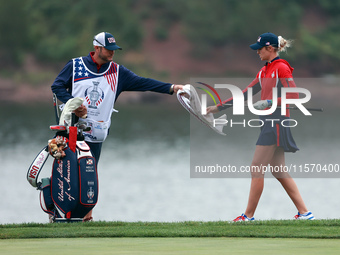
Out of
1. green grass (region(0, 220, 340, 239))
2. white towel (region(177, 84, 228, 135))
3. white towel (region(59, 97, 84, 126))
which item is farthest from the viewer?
white towel (region(177, 84, 228, 135))

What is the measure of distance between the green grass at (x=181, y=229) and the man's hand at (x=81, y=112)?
98 centimetres

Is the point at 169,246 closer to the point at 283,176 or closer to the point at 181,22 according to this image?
the point at 283,176

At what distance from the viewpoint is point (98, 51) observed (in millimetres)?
7586

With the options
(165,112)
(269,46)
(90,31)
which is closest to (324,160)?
(269,46)

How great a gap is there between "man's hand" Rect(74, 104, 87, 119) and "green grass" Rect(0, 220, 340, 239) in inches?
38.5

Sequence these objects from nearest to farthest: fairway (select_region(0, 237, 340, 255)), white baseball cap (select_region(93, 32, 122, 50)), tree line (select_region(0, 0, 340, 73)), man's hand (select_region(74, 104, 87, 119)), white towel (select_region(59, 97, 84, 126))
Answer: fairway (select_region(0, 237, 340, 255)), white towel (select_region(59, 97, 84, 126)), man's hand (select_region(74, 104, 87, 119)), white baseball cap (select_region(93, 32, 122, 50)), tree line (select_region(0, 0, 340, 73))

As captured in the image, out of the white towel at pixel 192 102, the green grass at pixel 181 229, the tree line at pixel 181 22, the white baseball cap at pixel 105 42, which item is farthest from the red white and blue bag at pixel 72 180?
the tree line at pixel 181 22

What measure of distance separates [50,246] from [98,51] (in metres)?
2.57

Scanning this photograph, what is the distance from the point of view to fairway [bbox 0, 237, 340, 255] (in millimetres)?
5223

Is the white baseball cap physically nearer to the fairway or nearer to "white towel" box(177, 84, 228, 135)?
"white towel" box(177, 84, 228, 135)

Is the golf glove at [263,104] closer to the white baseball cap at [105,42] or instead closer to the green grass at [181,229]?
the green grass at [181,229]

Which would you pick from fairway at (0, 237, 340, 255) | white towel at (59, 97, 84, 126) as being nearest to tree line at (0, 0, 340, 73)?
white towel at (59, 97, 84, 126)

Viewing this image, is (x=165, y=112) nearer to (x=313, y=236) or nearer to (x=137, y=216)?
(x=137, y=216)

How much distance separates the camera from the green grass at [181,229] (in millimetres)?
6145
